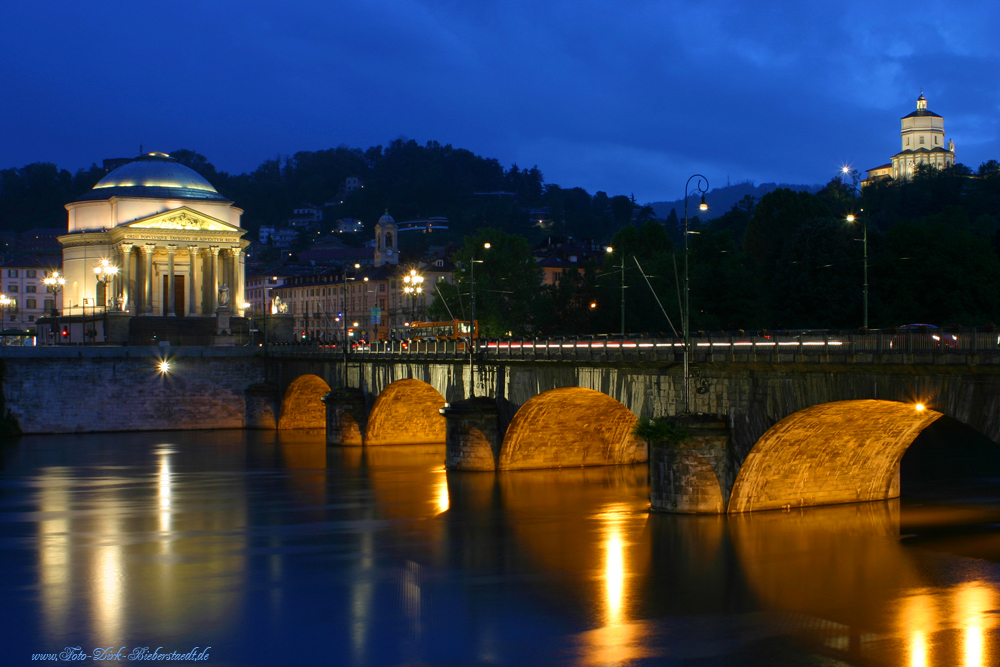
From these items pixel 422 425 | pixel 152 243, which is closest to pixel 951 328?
pixel 422 425

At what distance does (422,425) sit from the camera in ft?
203

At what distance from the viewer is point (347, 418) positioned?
5981cm

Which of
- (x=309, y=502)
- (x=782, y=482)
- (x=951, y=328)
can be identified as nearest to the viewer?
(x=951, y=328)

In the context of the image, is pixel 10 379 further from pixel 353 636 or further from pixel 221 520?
pixel 353 636

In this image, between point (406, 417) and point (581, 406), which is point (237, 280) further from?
point (581, 406)

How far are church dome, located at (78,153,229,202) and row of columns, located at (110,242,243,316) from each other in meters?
5.48

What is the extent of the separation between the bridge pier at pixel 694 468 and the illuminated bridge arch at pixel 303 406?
1665 inches

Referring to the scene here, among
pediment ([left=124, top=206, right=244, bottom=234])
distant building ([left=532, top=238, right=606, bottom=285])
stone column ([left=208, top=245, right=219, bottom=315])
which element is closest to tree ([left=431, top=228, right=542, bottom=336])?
stone column ([left=208, top=245, right=219, bottom=315])

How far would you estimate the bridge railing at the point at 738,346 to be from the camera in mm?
24141

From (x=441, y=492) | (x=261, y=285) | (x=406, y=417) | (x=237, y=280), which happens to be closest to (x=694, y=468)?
(x=441, y=492)

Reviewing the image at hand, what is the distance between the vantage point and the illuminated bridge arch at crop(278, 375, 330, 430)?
237ft

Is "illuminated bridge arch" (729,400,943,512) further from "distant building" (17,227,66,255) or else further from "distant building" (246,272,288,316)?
"distant building" (17,227,66,255)

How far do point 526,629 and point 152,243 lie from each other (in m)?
78.5

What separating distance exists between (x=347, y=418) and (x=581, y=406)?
64.9 ft
